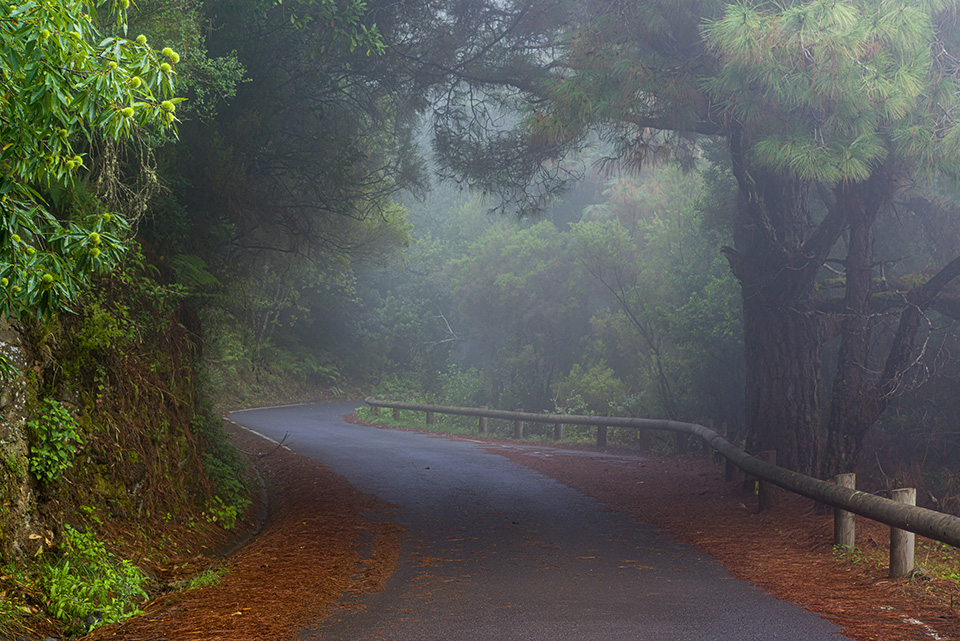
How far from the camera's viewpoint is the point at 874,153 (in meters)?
9.68

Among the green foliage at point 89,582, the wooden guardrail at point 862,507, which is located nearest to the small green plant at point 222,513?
the green foliage at point 89,582

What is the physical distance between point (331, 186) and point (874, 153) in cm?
808

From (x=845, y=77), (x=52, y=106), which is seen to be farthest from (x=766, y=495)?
(x=52, y=106)

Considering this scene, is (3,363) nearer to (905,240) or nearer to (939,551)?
(939,551)

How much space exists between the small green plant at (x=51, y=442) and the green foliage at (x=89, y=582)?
0.47m

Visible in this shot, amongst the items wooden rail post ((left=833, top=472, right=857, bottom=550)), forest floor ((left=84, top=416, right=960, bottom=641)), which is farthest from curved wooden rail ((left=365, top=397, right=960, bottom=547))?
forest floor ((left=84, top=416, right=960, bottom=641))

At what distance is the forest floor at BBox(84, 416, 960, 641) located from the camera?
18.6 ft

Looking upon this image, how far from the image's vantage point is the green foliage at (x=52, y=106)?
13.3 ft

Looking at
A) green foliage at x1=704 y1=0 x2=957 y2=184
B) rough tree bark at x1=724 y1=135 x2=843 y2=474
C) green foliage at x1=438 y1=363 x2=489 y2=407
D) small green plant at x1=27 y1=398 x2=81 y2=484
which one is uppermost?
A: green foliage at x1=704 y1=0 x2=957 y2=184

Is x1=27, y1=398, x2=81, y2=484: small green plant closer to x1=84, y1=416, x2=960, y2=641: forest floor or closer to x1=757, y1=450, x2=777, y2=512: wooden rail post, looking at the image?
x1=84, y1=416, x2=960, y2=641: forest floor

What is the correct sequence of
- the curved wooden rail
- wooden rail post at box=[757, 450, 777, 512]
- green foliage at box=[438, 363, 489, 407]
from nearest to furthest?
the curved wooden rail < wooden rail post at box=[757, 450, 777, 512] < green foliage at box=[438, 363, 489, 407]

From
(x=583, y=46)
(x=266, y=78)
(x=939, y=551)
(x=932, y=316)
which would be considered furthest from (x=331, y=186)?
(x=932, y=316)

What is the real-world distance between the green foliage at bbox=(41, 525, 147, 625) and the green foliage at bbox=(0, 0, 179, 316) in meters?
2.18

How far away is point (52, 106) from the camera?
4.12 meters
